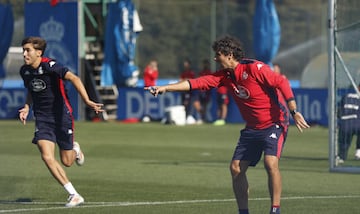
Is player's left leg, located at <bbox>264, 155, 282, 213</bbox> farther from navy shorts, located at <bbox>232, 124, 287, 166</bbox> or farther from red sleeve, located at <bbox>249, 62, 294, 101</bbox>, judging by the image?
red sleeve, located at <bbox>249, 62, 294, 101</bbox>

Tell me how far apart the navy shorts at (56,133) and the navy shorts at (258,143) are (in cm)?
291

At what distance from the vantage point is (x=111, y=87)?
35.0 meters

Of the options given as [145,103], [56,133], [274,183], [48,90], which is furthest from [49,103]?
[145,103]

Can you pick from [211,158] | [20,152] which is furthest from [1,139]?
[211,158]

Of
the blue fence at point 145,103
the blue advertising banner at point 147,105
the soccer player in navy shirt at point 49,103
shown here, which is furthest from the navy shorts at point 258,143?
the blue advertising banner at point 147,105

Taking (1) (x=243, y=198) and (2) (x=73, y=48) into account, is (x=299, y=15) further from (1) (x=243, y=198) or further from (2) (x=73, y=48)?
(1) (x=243, y=198)

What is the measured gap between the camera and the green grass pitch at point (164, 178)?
13641 mm

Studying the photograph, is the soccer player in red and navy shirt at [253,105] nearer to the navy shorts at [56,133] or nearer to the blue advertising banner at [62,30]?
the navy shorts at [56,133]

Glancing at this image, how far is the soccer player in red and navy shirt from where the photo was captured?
11.8 meters

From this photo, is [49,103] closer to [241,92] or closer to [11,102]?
[241,92]

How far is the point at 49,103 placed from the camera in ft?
45.6

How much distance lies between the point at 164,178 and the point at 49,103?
3.92 meters

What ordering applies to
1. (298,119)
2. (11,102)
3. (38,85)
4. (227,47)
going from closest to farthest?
(298,119) → (227,47) → (38,85) → (11,102)

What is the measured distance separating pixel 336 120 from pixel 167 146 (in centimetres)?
718
